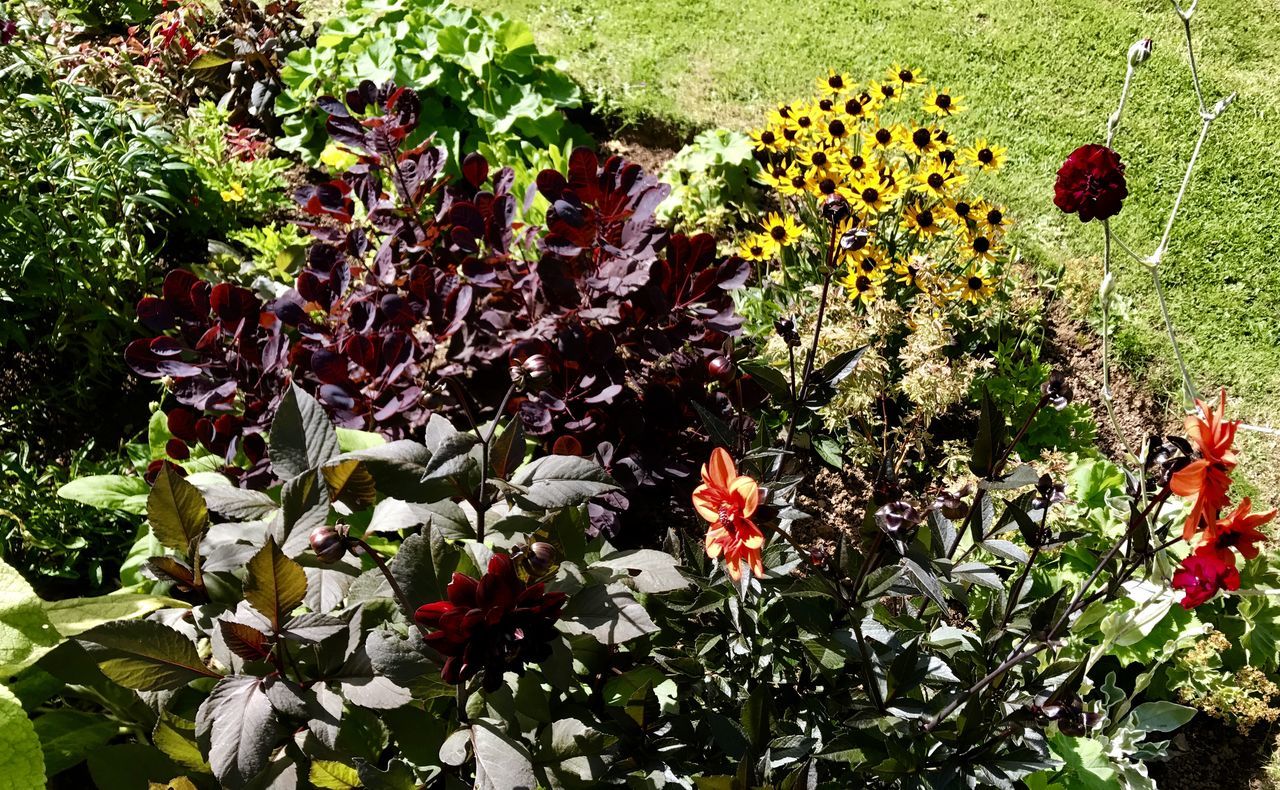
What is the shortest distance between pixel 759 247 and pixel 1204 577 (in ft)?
6.52

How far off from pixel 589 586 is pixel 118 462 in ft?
5.71

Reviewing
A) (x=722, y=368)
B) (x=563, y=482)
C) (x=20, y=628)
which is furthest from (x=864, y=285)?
(x=20, y=628)

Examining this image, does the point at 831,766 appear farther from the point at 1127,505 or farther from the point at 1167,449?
the point at 1127,505

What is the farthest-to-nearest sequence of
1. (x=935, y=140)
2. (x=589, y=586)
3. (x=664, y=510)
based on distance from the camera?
(x=935, y=140), (x=664, y=510), (x=589, y=586)

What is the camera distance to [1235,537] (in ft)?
3.99

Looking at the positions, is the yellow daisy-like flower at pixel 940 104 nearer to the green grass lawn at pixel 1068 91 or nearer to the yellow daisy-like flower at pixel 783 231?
the yellow daisy-like flower at pixel 783 231

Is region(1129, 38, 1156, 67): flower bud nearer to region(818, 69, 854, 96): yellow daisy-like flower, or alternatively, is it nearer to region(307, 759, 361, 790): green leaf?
region(818, 69, 854, 96): yellow daisy-like flower

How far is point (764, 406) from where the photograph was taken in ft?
8.48

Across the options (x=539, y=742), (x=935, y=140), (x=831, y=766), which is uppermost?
(x=935, y=140)

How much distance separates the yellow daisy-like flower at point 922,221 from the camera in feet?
8.94

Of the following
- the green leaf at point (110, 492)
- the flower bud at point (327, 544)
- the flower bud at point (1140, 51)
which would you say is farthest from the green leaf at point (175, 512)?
the flower bud at point (1140, 51)

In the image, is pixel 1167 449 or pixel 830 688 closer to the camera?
pixel 1167 449

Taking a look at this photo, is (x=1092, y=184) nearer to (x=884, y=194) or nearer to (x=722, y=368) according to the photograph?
(x=722, y=368)

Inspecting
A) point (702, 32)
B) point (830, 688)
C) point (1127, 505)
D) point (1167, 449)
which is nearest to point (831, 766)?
point (830, 688)
